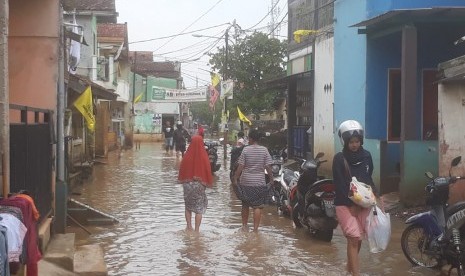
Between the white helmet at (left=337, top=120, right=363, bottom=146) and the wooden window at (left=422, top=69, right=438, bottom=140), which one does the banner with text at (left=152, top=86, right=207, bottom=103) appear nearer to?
the wooden window at (left=422, top=69, right=438, bottom=140)

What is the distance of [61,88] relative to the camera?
976cm

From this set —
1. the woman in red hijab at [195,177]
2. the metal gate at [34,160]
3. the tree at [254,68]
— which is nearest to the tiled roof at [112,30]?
the tree at [254,68]

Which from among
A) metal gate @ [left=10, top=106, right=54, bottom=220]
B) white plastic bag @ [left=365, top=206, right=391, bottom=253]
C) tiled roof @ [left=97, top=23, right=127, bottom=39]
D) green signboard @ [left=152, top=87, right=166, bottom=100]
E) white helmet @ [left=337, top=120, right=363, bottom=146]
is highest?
tiled roof @ [left=97, top=23, right=127, bottom=39]

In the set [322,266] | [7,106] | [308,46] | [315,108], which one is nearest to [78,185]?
[315,108]

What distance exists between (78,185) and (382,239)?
1213 cm

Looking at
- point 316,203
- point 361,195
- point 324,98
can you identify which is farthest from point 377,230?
point 324,98

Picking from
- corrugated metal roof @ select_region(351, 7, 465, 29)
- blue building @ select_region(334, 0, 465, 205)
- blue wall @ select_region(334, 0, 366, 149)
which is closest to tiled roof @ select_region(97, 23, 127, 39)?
blue wall @ select_region(334, 0, 366, 149)

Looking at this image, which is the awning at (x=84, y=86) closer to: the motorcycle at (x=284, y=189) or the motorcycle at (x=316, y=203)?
the motorcycle at (x=284, y=189)

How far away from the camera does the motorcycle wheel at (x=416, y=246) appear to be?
7824mm

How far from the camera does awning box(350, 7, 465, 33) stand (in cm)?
1237

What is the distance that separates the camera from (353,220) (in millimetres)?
7078

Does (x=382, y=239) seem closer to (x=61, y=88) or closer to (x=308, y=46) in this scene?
(x=61, y=88)

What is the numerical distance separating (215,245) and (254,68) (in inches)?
944

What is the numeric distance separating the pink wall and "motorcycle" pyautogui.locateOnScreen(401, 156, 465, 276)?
5.41 meters
